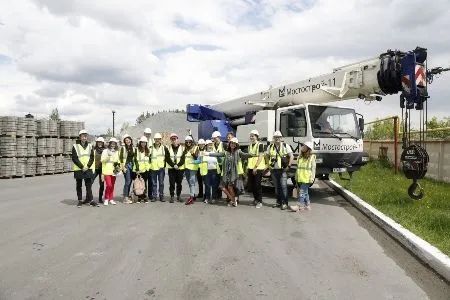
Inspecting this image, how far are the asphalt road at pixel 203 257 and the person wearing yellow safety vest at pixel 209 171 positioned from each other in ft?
4.42

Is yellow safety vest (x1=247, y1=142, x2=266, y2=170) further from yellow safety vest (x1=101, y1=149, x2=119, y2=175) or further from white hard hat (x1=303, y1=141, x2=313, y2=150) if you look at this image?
yellow safety vest (x1=101, y1=149, x2=119, y2=175)

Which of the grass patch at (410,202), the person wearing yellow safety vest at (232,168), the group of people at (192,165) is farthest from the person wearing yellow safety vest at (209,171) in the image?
the grass patch at (410,202)

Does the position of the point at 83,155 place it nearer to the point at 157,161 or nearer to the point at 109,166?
the point at 109,166

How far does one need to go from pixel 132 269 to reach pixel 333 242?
3.08m

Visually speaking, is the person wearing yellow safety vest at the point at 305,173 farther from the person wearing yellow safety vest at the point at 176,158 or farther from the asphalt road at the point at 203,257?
the person wearing yellow safety vest at the point at 176,158

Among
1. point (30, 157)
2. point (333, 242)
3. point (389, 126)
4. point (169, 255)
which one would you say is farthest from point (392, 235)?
point (389, 126)

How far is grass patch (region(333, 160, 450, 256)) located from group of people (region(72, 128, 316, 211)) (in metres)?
1.89

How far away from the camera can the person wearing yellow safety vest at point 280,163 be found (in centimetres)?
952

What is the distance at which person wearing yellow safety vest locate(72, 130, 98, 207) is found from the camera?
9922mm

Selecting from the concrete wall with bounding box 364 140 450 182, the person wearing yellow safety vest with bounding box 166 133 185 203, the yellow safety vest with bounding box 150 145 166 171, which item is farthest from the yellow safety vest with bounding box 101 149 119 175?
the concrete wall with bounding box 364 140 450 182

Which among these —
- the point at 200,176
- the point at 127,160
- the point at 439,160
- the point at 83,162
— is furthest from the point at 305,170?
the point at 439,160

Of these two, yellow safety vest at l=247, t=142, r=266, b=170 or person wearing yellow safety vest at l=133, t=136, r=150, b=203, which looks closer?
yellow safety vest at l=247, t=142, r=266, b=170

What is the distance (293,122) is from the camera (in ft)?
35.0

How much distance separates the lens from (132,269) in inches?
196
